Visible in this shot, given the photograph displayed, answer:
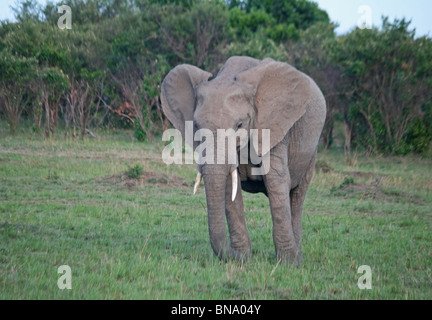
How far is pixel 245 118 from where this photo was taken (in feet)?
21.2

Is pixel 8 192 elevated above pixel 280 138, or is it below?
below

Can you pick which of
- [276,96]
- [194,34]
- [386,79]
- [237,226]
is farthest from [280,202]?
[194,34]

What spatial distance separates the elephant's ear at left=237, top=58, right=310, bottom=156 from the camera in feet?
22.1

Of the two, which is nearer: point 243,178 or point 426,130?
point 243,178

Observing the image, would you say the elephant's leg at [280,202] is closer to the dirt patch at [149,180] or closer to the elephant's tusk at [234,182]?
the elephant's tusk at [234,182]

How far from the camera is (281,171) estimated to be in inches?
268

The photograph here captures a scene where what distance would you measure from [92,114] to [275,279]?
56.7ft

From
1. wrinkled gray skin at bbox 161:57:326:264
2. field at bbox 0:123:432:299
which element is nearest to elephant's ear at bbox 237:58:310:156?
wrinkled gray skin at bbox 161:57:326:264

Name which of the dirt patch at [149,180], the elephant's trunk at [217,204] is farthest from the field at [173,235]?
the elephant's trunk at [217,204]

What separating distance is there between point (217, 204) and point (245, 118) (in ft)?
2.80

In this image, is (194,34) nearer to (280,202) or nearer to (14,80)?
(14,80)
